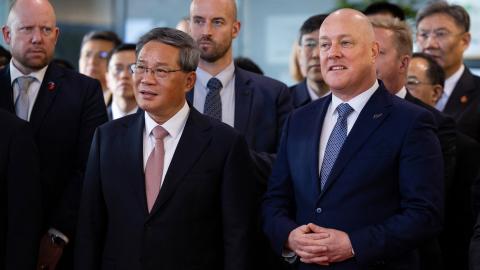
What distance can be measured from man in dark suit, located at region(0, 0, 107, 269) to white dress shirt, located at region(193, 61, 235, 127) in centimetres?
48

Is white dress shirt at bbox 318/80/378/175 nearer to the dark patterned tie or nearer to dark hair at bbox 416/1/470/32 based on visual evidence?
the dark patterned tie

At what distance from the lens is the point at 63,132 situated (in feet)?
12.1

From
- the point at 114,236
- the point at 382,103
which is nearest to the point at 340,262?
the point at 382,103

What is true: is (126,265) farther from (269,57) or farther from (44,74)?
(269,57)

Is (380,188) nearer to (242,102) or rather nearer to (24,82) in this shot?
(242,102)

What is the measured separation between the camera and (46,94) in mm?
3717

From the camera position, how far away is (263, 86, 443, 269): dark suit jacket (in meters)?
3.02

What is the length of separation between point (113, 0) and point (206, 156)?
292 inches

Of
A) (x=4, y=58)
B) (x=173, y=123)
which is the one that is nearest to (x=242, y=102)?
(x=173, y=123)

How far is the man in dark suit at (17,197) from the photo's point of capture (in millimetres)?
3275

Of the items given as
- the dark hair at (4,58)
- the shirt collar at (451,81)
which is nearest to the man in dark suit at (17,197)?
the dark hair at (4,58)

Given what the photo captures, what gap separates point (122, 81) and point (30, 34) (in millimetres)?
1320

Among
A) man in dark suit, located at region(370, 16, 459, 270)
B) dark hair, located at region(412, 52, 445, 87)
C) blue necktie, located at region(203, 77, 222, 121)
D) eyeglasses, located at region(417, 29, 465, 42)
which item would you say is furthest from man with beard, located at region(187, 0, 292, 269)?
eyeglasses, located at region(417, 29, 465, 42)

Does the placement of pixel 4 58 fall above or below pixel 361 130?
below
